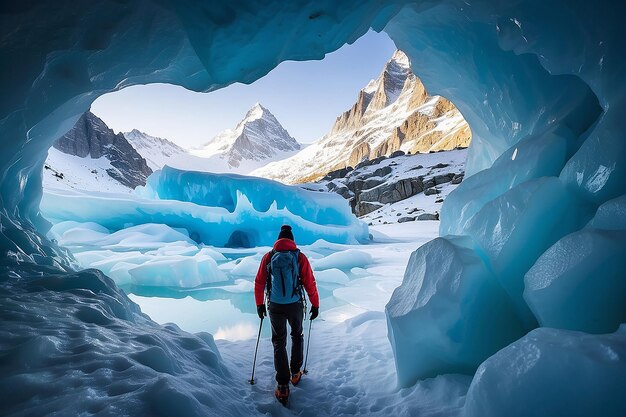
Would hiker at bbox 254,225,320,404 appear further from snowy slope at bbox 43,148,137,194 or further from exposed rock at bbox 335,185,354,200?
snowy slope at bbox 43,148,137,194

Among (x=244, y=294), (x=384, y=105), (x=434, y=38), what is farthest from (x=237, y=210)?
(x=384, y=105)

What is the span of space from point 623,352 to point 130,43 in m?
4.71

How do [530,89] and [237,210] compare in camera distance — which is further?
[237,210]

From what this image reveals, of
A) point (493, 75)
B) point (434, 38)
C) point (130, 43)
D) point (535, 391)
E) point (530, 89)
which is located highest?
point (434, 38)

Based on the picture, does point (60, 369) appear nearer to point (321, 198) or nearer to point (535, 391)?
point (535, 391)

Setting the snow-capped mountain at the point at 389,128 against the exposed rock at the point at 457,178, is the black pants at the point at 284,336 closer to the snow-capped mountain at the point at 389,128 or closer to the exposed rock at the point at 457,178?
the exposed rock at the point at 457,178

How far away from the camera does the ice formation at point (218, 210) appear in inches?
612

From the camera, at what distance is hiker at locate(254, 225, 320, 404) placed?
289cm

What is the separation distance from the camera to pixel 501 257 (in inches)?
112

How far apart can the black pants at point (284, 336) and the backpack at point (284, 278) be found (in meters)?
0.08

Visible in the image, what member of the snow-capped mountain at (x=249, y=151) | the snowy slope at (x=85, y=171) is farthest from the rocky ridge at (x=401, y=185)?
the snow-capped mountain at (x=249, y=151)

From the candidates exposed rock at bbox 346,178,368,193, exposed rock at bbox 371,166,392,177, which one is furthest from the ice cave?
exposed rock at bbox 371,166,392,177

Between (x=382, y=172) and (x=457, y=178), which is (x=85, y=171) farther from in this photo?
(x=457, y=178)

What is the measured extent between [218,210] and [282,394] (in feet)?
49.7
